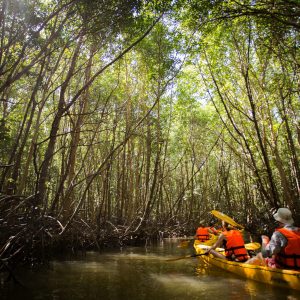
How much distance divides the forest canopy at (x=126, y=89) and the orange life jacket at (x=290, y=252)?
3.13m

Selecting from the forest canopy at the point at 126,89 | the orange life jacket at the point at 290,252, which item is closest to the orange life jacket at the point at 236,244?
the orange life jacket at the point at 290,252

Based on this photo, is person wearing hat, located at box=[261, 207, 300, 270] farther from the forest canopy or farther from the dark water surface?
the forest canopy

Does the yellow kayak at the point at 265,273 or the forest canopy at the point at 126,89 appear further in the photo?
the forest canopy at the point at 126,89

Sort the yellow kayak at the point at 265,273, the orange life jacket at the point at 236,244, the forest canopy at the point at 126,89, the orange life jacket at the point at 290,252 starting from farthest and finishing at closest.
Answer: the orange life jacket at the point at 236,244 → the forest canopy at the point at 126,89 → the yellow kayak at the point at 265,273 → the orange life jacket at the point at 290,252

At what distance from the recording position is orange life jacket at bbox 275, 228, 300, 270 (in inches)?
169

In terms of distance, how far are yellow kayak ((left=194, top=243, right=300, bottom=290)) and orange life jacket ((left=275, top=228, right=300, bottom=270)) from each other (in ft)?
0.41

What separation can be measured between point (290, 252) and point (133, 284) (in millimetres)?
2743

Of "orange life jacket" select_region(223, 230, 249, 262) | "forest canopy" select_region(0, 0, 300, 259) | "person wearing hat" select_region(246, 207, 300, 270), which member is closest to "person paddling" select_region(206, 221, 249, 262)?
"orange life jacket" select_region(223, 230, 249, 262)

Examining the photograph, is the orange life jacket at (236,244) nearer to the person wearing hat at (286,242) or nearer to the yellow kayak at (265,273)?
the yellow kayak at (265,273)

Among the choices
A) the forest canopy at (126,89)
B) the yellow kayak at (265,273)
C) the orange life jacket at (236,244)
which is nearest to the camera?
the yellow kayak at (265,273)

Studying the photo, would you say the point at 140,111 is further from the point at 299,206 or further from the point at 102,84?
the point at 299,206

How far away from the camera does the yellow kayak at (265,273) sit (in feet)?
14.5

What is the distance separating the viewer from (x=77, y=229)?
8.29 meters

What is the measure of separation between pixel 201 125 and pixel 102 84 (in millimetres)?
7362
